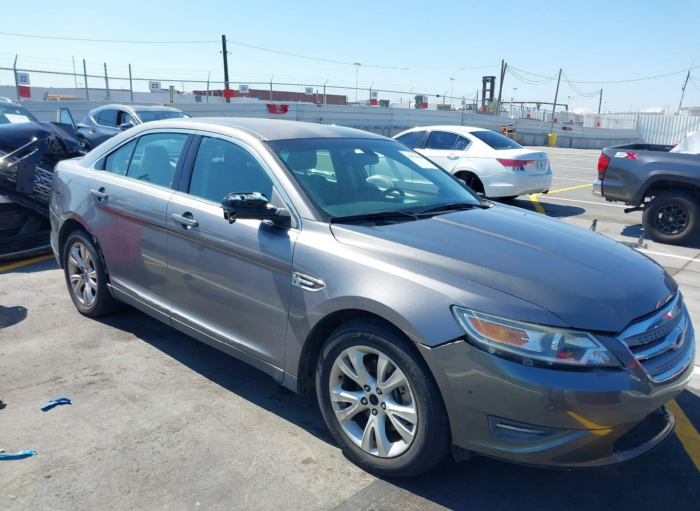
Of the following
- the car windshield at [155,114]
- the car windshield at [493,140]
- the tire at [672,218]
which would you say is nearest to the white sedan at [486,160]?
the car windshield at [493,140]

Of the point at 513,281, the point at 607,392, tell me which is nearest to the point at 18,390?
the point at 513,281

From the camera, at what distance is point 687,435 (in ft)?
11.4

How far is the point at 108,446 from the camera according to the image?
3223 millimetres

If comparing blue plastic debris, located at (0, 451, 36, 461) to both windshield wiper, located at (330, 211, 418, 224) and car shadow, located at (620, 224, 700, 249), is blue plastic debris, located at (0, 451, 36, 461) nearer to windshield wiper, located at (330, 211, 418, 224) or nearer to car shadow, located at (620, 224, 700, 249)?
windshield wiper, located at (330, 211, 418, 224)

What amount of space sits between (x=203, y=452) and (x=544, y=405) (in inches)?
71.3

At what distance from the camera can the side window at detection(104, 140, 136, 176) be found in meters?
4.65

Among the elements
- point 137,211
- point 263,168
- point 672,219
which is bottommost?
point 672,219

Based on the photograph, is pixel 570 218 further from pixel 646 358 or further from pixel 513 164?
pixel 646 358

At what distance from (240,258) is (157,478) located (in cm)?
126

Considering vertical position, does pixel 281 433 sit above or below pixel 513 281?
below

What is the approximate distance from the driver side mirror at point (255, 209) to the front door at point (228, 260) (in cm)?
7

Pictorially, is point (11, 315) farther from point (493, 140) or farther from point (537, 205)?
point (537, 205)

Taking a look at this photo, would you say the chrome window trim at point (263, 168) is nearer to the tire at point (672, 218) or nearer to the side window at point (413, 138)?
the tire at point (672, 218)

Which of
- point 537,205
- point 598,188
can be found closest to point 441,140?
point 537,205
